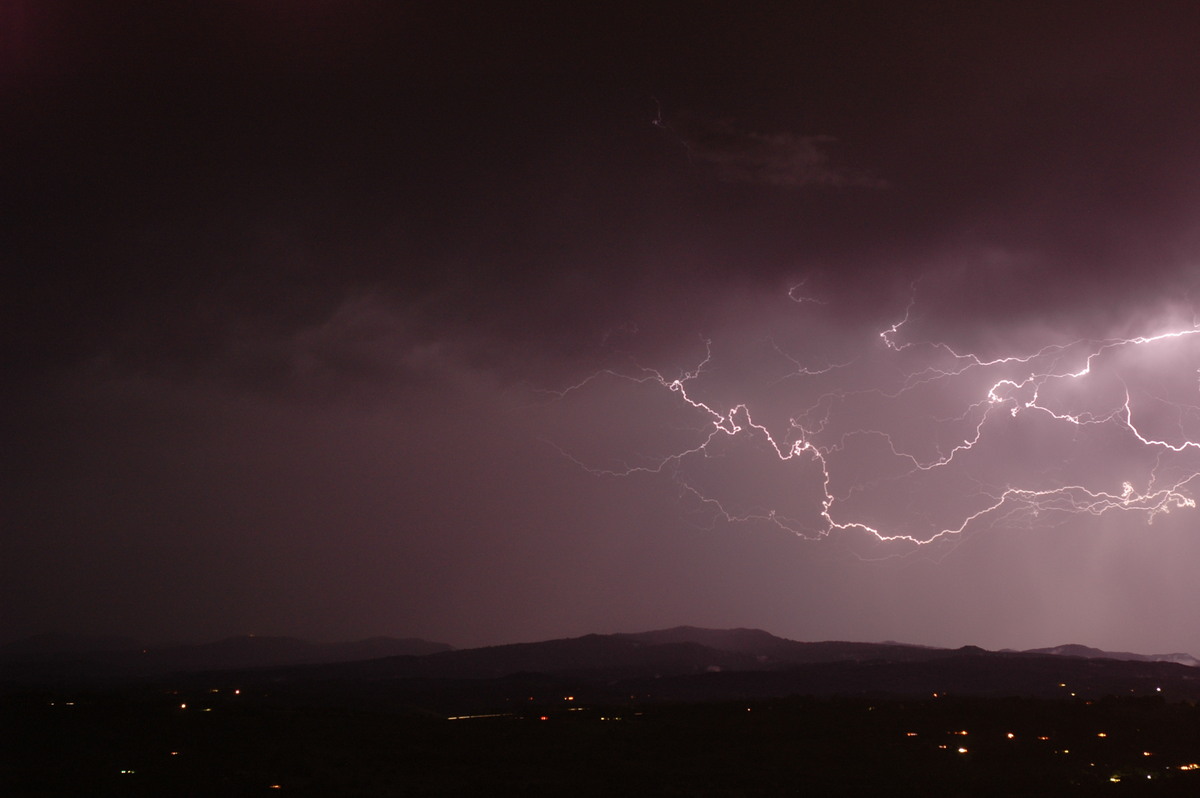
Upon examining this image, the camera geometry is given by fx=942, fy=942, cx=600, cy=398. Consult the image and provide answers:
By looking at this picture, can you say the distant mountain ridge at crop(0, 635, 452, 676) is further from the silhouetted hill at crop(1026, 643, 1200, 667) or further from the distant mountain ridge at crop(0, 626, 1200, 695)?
the silhouetted hill at crop(1026, 643, 1200, 667)

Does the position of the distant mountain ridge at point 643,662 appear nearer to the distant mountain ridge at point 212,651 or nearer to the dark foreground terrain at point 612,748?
the distant mountain ridge at point 212,651

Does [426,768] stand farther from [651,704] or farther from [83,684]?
[83,684]

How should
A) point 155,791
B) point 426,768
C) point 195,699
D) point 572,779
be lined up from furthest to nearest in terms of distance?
point 195,699, point 426,768, point 572,779, point 155,791

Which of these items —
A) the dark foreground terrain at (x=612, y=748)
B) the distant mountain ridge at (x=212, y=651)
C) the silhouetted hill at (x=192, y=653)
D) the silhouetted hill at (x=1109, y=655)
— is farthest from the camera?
A: the distant mountain ridge at (x=212, y=651)

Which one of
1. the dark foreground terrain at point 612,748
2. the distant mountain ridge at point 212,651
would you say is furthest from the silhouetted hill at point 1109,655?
the distant mountain ridge at point 212,651

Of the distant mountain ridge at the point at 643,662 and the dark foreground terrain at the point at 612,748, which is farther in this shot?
the distant mountain ridge at the point at 643,662

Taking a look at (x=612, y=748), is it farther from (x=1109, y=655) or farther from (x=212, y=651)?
(x=212, y=651)

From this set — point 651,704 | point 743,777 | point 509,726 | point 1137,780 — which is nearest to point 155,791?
point 509,726

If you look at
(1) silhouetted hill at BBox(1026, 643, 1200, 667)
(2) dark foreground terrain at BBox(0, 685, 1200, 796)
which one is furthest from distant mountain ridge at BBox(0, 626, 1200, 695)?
(2) dark foreground terrain at BBox(0, 685, 1200, 796)
